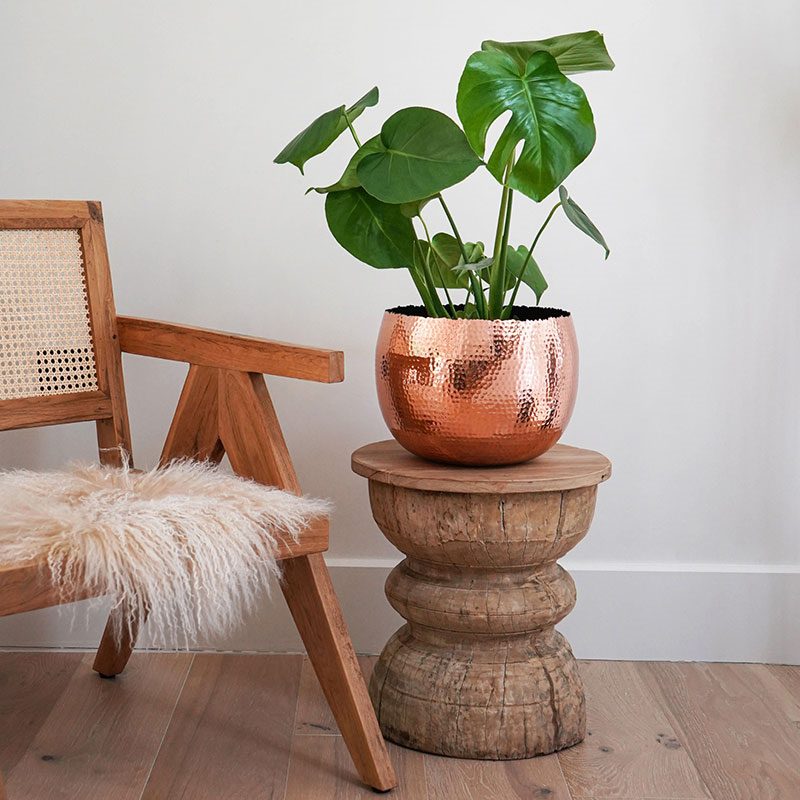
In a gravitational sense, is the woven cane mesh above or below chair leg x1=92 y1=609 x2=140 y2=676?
Answer: above

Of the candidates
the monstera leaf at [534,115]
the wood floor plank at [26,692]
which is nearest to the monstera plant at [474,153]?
the monstera leaf at [534,115]

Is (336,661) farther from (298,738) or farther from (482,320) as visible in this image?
(482,320)

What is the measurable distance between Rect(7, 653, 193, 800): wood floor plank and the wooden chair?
64 millimetres

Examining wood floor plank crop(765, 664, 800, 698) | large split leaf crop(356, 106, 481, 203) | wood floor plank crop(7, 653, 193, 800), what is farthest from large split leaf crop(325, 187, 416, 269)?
wood floor plank crop(765, 664, 800, 698)

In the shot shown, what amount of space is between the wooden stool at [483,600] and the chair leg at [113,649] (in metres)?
0.45

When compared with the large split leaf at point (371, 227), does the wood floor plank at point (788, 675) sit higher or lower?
lower

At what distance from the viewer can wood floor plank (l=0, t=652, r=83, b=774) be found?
57.5 inches

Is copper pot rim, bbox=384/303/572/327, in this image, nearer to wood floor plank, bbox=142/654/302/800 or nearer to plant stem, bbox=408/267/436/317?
plant stem, bbox=408/267/436/317

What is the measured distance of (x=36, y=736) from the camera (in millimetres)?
1479

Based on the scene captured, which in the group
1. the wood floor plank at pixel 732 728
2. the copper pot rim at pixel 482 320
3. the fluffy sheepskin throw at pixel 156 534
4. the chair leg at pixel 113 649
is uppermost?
the copper pot rim at pixel 482 320

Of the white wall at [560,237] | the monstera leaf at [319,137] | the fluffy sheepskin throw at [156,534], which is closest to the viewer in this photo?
the fluffy sheepskin throw at [156,534]

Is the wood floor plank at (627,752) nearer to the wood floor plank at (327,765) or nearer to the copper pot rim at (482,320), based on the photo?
the wood floor plank at (327,765)

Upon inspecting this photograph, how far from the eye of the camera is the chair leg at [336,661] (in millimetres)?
1287

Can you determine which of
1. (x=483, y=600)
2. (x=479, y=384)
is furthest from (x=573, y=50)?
(x=483, y=600)
